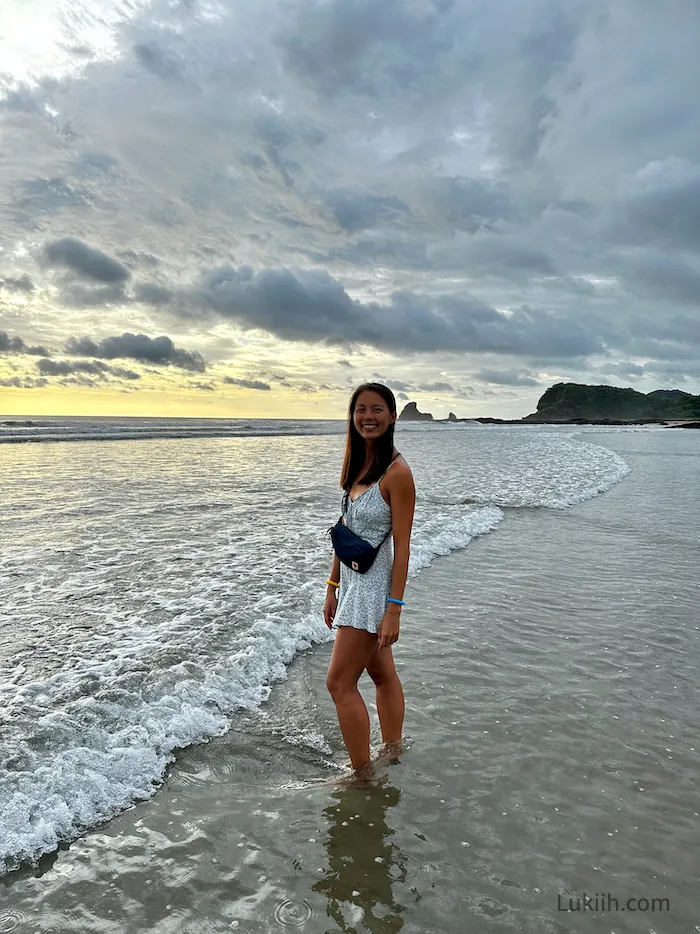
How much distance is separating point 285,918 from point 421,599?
5461mm

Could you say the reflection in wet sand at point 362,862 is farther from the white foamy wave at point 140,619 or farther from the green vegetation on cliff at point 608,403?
the green vegetation on cliff at point 608,403

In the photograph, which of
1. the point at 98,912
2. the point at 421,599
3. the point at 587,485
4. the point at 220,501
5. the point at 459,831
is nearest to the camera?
the point at 98,912

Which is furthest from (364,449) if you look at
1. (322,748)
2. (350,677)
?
(322,748)

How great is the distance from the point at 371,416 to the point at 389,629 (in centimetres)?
138

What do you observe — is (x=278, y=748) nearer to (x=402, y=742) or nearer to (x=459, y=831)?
(x=402, y=742)

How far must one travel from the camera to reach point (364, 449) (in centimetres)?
406

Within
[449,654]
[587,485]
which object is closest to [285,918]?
[449,654]

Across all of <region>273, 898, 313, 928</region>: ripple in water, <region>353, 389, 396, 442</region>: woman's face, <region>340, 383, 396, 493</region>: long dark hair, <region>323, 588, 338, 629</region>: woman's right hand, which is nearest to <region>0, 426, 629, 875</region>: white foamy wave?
<region>323, 588, 338, 629</region>: woman's right hand

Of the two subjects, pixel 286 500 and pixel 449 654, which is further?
pixel 286 500

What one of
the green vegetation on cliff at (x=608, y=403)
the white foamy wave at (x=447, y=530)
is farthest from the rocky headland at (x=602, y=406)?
the white foamy wave at (x=447, y=530)

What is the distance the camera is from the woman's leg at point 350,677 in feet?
12.8

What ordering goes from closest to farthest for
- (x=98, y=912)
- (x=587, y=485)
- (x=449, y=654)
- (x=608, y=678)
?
(x=98, y=912)
(x=608, y=678)
(x=449, y=654)
(x=587, y=485)

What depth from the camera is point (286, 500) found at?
52.5 ft

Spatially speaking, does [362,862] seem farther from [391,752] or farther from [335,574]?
[335,574]
